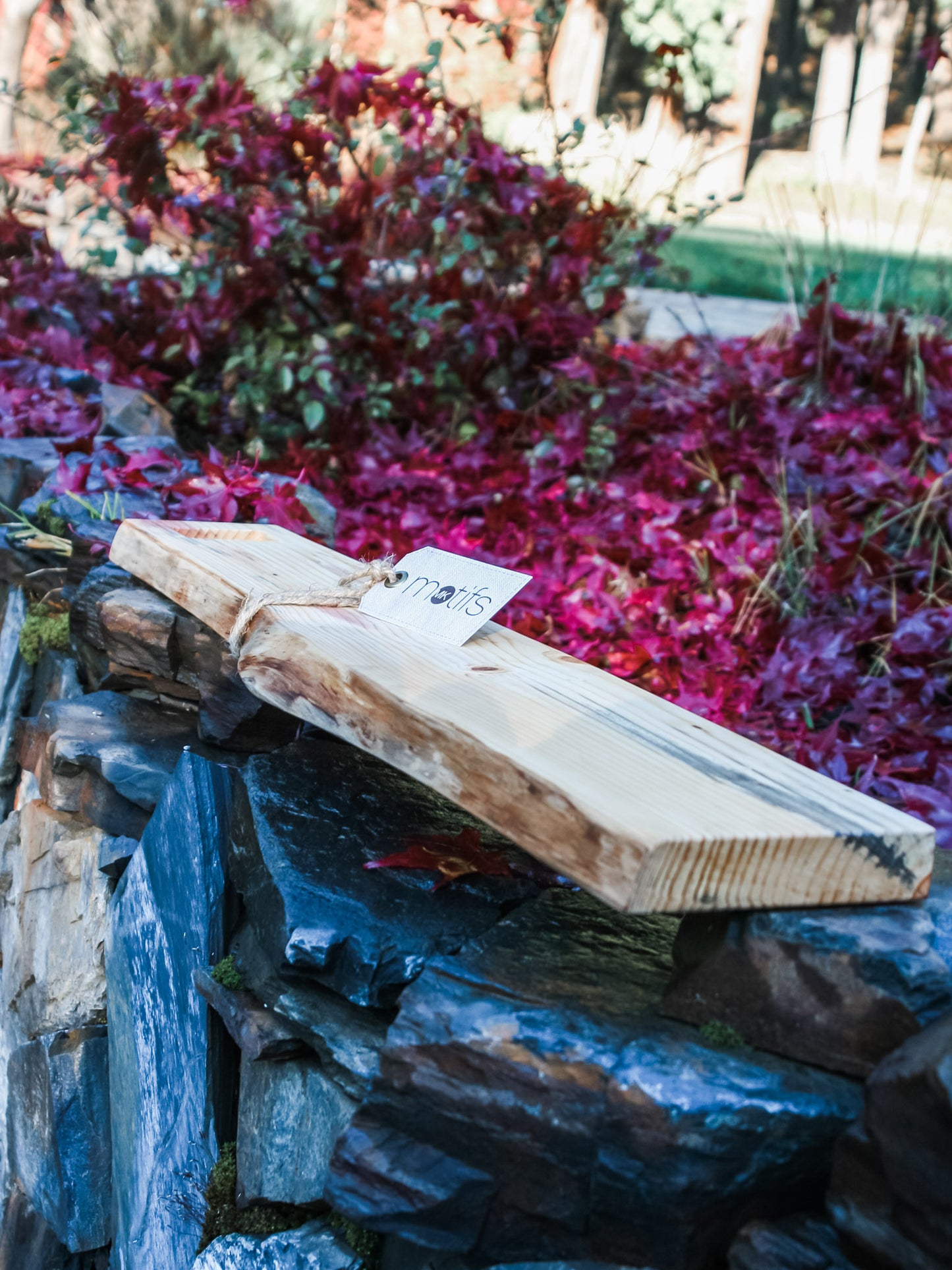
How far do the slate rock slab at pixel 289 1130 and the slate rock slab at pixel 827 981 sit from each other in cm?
46

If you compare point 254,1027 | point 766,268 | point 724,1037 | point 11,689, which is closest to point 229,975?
point 254,1027

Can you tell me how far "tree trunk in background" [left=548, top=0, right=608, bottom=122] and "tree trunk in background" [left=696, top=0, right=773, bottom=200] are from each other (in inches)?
57.3

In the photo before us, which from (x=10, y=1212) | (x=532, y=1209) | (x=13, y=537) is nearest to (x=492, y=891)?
(x=532, y=1209)

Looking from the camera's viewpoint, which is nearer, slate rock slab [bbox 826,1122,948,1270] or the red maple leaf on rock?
slate rock slab [bbox 826,1122,948,1270]

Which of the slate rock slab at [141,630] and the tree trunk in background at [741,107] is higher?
the tree trunk in background at [741,107]

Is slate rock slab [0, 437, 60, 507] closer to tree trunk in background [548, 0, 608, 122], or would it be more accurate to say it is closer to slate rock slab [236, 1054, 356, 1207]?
slate rock slab [236, 1054, 356, 1207]

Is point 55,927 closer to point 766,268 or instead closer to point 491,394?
point 491,394

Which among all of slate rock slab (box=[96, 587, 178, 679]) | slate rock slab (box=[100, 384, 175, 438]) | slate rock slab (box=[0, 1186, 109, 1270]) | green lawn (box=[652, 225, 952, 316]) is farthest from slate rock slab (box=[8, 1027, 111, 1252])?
green lawn (box=[652, 225, 952, 316])

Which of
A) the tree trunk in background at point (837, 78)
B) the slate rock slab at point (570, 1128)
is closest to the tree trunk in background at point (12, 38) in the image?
the slate rock slab at point (570, 1128)

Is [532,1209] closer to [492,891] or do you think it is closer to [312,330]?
[492,891]

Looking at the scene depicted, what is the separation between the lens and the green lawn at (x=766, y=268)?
4.30 metres

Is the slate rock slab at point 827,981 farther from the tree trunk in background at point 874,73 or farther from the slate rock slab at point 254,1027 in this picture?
the tree trunk in background at point 874,73

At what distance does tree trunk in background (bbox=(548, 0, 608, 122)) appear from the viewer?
35.5ft

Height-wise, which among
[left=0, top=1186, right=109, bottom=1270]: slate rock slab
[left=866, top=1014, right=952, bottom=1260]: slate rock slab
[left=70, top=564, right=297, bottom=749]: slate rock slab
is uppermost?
[left=866, top=1014, right=952, bottom=1260]: slate rock slab
